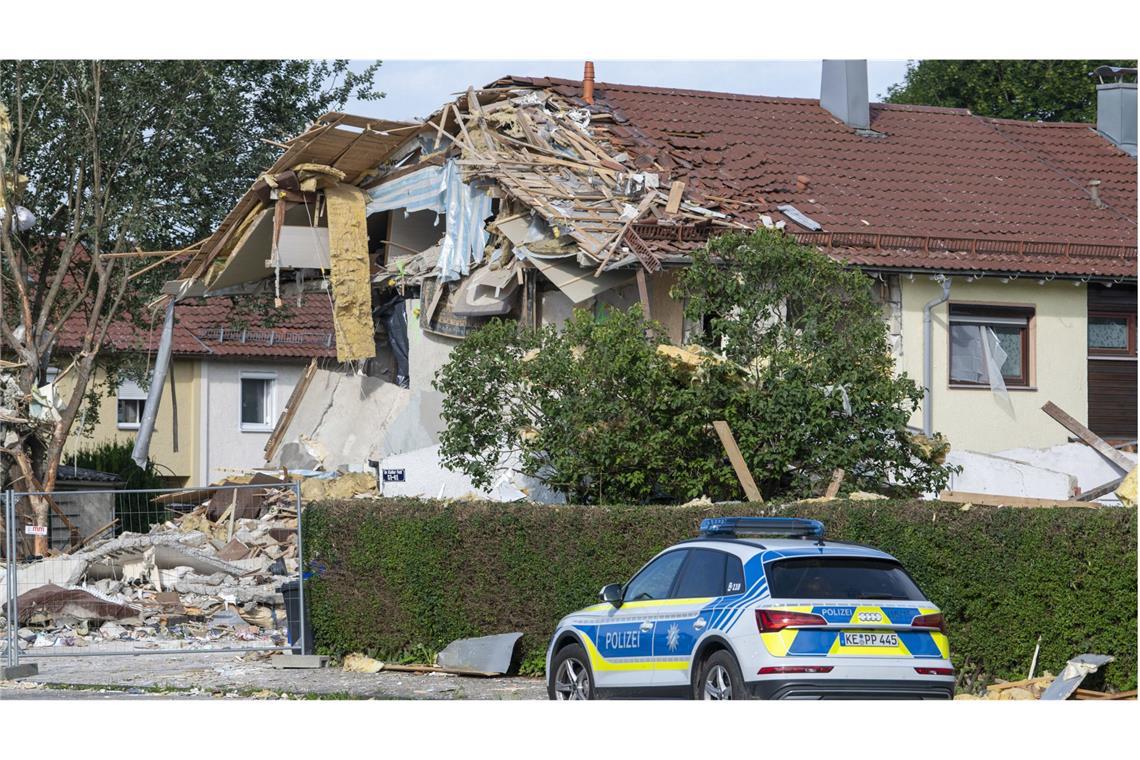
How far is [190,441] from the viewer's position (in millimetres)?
40969

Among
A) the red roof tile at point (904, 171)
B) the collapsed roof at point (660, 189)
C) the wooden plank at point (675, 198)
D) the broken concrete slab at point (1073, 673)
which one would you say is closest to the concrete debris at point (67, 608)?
the collapsed roof at point (660, 189)

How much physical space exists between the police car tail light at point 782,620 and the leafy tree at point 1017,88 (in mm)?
32427

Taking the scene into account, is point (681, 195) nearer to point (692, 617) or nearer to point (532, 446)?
point (532, 446)

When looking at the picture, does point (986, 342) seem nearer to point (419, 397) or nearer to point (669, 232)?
point (669, 232)

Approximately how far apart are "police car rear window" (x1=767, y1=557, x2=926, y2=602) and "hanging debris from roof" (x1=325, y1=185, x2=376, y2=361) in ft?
45.0

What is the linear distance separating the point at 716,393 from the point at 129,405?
29032 mm

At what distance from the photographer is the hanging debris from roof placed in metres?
23.1

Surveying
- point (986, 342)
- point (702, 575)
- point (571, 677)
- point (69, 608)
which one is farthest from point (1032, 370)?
point (69, 608)

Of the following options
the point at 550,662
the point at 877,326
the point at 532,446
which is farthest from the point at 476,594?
the point at 877,326

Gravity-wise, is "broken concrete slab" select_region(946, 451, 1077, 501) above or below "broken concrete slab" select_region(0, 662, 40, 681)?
above

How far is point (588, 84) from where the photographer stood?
2322 cm

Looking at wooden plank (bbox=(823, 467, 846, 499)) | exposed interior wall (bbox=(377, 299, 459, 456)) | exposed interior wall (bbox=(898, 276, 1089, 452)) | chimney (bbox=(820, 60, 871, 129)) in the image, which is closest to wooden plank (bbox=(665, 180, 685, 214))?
exposed interior wall (bbox=(898, 276, 1089, 452))

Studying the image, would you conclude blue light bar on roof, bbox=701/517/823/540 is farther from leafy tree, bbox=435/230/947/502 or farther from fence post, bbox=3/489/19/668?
fence post, bbox=3/489/19/668

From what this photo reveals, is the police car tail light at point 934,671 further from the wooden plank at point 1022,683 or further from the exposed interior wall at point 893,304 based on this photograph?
the exposed interior wall at point 893,304
